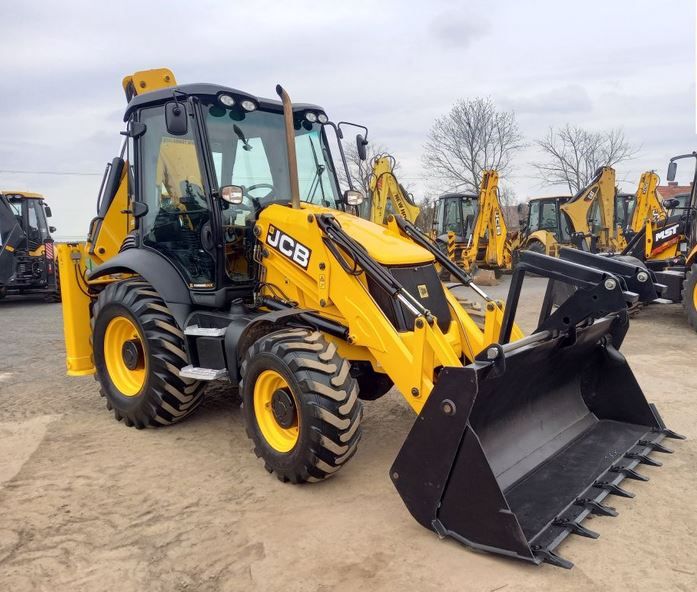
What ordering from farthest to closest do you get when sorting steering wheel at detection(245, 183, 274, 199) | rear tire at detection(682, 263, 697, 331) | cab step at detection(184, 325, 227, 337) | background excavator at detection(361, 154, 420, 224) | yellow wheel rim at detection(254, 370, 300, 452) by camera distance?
background excavator at detection(361, 154, 420, 224)
rear tire at detection(682, 263, 697, 331)
steering wheel at detection(245, 183, 274, 199)
cab step at detection(184, 325, 227, 337)
yellow wheel rim at detection(254, 370, 300, 452)

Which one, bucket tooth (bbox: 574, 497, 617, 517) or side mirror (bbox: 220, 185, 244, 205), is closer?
bucket tooth (bbox: 574, 497, 617, 517)

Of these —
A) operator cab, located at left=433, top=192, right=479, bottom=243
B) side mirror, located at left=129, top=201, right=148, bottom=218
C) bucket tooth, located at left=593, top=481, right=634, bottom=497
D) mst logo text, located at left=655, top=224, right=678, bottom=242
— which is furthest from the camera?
operator cab, located at left=433, top=192, right=479, bottom=243

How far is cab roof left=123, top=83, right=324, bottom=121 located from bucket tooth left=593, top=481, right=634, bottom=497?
142 inches

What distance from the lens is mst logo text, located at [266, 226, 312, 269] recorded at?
436 centimetres

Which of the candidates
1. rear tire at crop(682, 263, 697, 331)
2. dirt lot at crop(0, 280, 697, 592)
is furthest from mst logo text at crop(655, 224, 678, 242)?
dirt lot at crop(0, 280, 697, 592)

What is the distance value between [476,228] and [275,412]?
1343 centimetres

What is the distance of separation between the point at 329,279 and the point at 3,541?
7.81ft

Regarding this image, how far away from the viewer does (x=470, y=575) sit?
9.65 feet

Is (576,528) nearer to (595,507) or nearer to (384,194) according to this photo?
(595,507)

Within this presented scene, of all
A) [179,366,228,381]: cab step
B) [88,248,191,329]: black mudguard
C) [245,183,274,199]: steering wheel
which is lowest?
[179,366,228,381]: cab step

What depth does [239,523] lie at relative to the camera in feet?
11.6

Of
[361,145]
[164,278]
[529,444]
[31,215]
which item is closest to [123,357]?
[164,278]

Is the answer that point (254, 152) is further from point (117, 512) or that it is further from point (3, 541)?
point (3, 541)

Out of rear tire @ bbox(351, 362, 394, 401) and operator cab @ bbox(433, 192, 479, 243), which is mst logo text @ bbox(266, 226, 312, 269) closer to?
rear tire @ bbox(351, 362, 394, 401)
